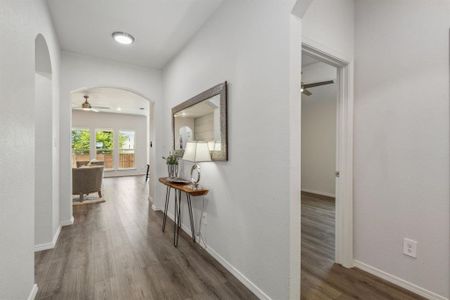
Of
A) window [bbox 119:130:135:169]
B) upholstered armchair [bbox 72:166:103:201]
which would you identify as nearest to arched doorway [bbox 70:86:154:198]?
window [bbox 119:130:135:169]

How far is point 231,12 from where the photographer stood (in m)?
2.17

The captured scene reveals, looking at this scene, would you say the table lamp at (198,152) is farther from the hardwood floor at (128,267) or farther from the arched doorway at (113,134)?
the arched doorway at (113,134)

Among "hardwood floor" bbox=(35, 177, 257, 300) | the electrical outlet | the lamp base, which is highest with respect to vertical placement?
the lamp base

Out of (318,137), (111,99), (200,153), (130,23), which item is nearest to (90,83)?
(130,23)

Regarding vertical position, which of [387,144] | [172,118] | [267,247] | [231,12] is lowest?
[267,247]

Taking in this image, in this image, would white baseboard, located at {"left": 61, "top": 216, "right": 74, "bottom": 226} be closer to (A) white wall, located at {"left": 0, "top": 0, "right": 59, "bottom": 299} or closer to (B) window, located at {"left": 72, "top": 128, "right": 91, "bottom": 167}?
(A) white wall, located at {"left": 0, "top": 0, "right": 59, "bottom": 299}

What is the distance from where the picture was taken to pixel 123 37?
3012mm

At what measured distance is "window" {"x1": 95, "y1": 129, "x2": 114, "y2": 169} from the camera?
8.97m

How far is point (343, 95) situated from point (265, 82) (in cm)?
107

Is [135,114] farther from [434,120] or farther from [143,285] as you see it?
[434,120]

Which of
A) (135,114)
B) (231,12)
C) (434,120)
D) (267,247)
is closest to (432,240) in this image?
(434,120)

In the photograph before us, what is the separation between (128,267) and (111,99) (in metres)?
5.98

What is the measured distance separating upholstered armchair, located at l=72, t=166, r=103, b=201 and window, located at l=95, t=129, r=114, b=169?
4.56 metres

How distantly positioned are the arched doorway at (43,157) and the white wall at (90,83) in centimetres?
78
